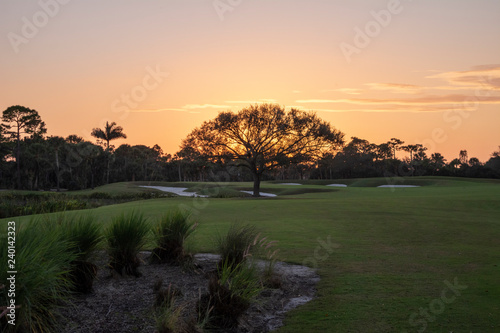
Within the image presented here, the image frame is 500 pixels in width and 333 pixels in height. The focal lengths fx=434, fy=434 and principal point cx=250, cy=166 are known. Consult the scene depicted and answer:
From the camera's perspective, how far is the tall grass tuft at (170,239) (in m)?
9.06

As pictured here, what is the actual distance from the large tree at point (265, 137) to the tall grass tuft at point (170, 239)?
29739 millimetres

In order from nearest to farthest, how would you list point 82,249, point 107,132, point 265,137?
point 82,249 → point 265,137 → point 107,132

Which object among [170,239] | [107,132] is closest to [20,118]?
[107,132]

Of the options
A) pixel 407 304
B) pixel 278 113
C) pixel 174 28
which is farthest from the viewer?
pixel 278 113

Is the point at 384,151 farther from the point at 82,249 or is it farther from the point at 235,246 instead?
the point at 82,249

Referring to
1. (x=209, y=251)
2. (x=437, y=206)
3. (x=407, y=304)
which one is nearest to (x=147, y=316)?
(x=407, y=304)

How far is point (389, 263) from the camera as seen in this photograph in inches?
398

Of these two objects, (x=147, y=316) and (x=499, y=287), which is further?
(x=499, y=287)

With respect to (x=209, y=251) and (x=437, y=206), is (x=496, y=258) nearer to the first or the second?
(x=209, y=251)

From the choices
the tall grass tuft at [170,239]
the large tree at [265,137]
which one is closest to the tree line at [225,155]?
the large tree at [265,137]

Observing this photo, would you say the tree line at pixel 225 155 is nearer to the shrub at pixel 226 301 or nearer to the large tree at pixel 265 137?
the large tree at pixel 265 137

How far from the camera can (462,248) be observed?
12172 mm

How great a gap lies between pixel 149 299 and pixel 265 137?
109ft

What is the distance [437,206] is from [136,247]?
68.0 feet
